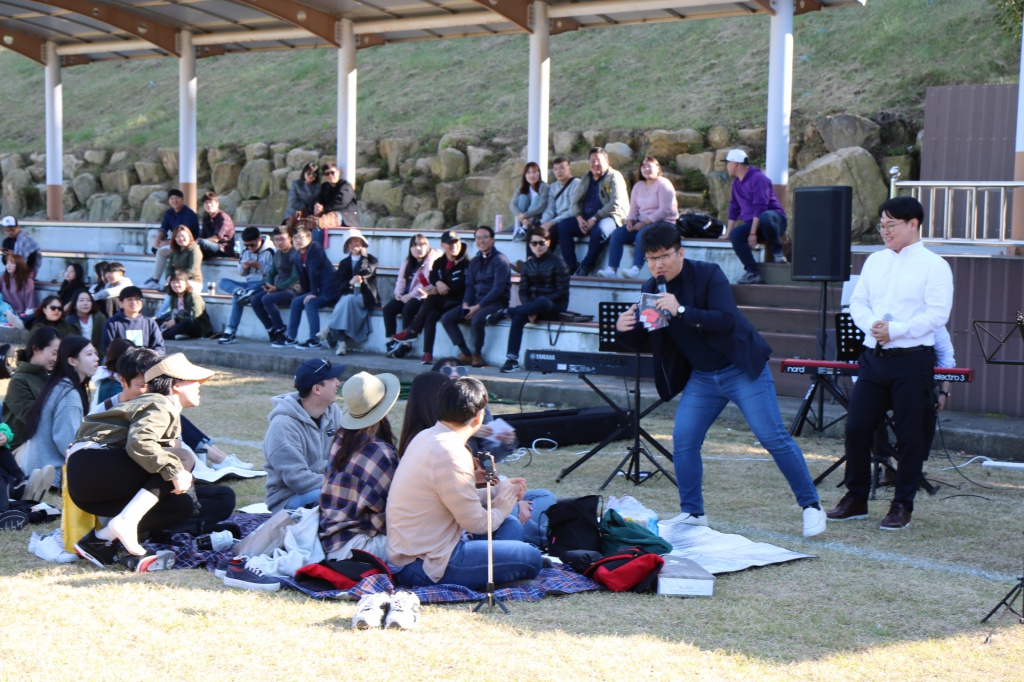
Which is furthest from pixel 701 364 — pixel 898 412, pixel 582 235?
pixel 582 235

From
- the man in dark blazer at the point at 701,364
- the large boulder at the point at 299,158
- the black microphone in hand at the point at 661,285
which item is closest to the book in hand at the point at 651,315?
the man in dark blazer at the point at 701,364

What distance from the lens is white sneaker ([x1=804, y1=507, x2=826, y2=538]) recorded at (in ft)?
21.5

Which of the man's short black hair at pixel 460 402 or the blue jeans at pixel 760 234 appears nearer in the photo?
the man's short black hair at pixel 460 402

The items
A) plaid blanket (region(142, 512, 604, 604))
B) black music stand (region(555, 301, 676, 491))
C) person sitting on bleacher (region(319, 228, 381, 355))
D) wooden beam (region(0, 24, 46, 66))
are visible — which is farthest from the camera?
wooden beam (region(0, 24, 46, 66))

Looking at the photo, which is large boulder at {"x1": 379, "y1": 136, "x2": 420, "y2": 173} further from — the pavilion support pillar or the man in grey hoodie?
the man in grey hoodie

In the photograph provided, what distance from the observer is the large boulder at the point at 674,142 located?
23.9 meters

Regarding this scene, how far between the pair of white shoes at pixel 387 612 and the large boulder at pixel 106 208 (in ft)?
88.1

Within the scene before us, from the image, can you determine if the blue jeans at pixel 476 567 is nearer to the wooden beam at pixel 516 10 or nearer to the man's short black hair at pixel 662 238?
the man's short black hair at pixel 662 238

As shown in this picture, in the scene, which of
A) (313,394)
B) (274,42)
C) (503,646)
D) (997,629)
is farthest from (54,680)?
(274,42)

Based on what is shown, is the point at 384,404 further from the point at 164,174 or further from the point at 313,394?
the point at 164,174

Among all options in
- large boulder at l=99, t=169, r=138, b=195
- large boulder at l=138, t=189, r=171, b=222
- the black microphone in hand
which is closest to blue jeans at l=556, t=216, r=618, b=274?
the black microphone in hand

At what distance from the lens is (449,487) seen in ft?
16.9

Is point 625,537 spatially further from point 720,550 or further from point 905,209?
point 905,209

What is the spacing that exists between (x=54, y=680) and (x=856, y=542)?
4125mm
